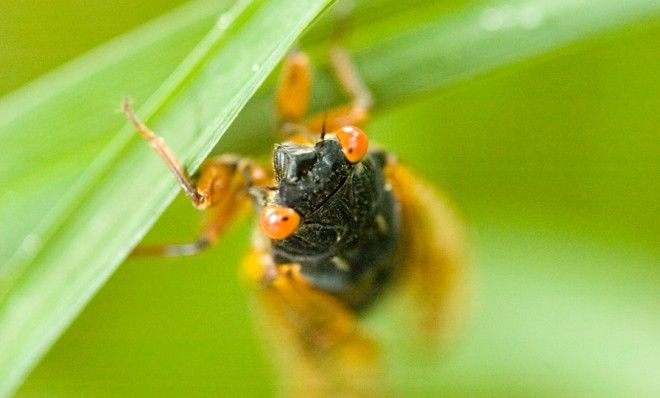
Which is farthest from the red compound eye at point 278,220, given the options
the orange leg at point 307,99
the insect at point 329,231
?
the orange leg at point 307,99

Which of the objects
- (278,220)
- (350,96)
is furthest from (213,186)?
(350,96)

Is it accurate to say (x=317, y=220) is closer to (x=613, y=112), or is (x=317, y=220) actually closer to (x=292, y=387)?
(x=292, y=387)

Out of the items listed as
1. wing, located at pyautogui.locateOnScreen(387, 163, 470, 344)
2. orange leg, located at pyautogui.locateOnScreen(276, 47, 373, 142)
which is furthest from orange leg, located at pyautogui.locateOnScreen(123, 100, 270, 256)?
wing, located at pyautogui.locateOnScreen(387, 163, 470, 344)

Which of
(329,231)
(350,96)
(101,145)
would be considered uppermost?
(350,96)

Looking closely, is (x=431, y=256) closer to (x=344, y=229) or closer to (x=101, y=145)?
(x=344, y=229)

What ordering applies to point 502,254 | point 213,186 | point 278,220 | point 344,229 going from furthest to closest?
1. point 502,254
2. point 344,229
3. point 213,186
4. point 278,220

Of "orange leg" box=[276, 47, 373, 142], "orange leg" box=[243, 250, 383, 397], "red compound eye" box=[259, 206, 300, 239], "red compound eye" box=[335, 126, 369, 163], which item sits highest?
"orange leg" box=[276, 47, 373, 142]

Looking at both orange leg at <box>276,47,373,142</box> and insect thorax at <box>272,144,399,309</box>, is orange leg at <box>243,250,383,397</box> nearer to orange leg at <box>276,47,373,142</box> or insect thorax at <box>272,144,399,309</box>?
insect thorax at <box>272,144,399,309</box>
